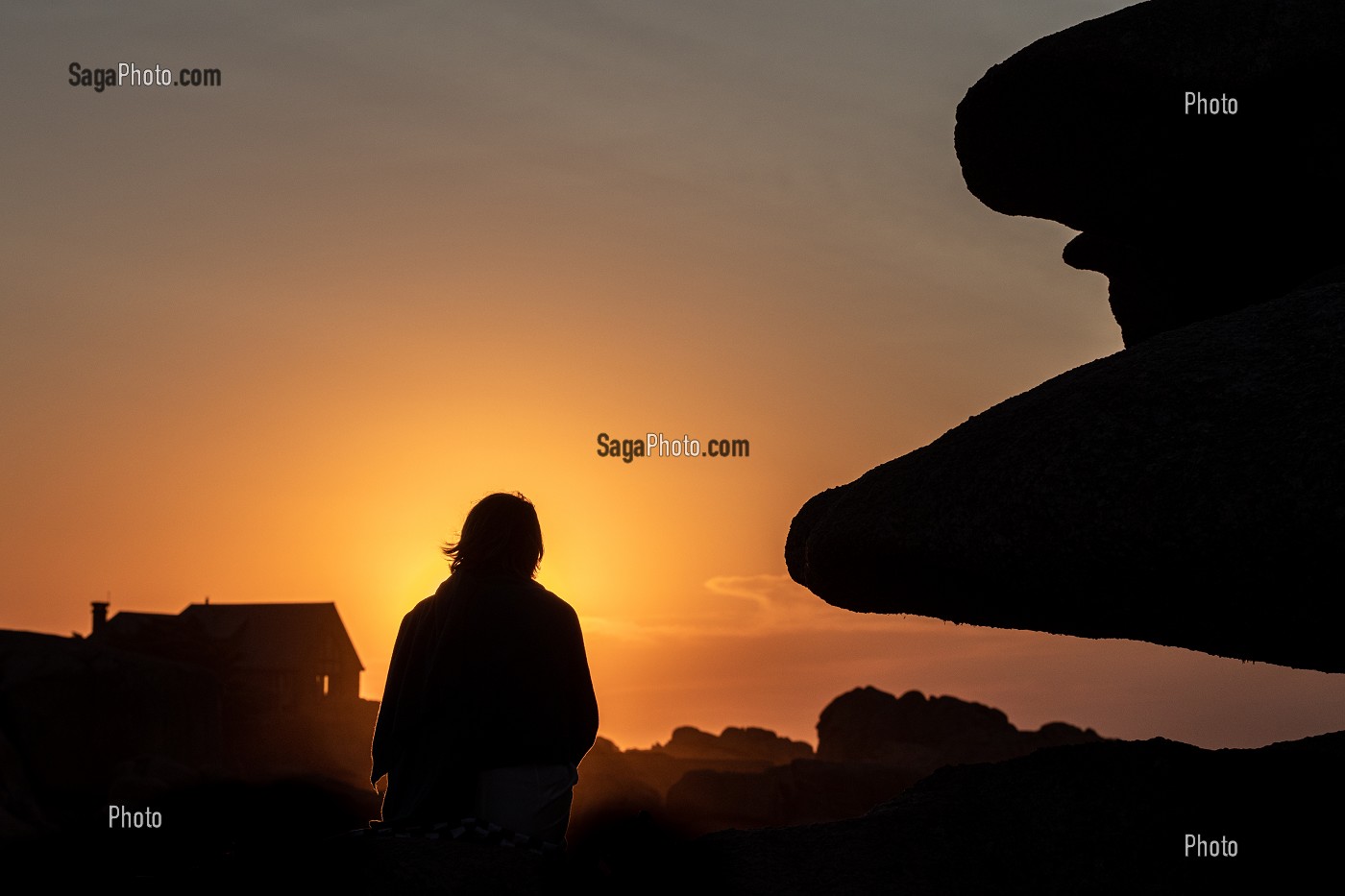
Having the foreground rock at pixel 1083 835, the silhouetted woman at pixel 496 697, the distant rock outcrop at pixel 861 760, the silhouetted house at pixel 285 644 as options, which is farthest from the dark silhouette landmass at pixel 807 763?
the silhouetted house at pixel 285 644

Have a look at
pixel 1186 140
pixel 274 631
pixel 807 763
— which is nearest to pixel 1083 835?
pixel 1186 140

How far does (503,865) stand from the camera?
5.66 m

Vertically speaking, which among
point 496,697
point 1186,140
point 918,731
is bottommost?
point 918,731

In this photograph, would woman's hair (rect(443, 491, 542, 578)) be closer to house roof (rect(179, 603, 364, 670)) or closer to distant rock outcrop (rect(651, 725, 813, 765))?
house roof (rect(179, 603, 364, 670))

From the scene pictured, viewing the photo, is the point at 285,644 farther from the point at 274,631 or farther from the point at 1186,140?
the point at 1186,140

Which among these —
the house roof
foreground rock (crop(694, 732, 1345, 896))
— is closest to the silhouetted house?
the house roof

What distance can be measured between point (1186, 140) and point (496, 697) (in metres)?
6.12

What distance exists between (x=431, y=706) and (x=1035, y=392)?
3714 millimetres

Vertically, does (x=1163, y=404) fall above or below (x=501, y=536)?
above

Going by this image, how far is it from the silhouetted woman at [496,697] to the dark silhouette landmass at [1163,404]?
198cm

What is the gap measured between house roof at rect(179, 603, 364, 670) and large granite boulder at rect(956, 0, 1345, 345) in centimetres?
4917

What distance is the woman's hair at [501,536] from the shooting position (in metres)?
5.91

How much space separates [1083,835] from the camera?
6.67 meters

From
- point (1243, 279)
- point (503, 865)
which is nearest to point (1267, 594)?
point (503, 865)
